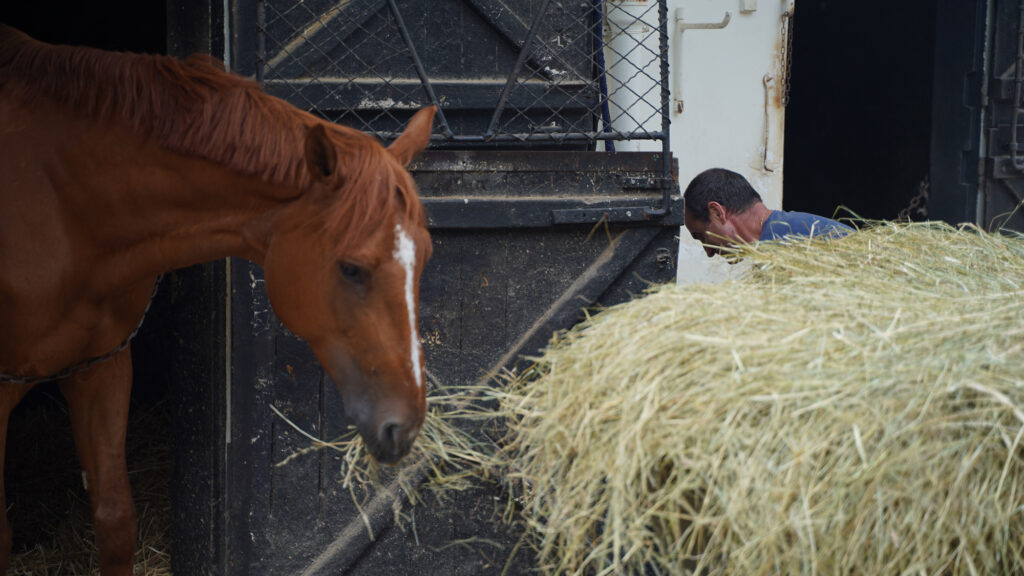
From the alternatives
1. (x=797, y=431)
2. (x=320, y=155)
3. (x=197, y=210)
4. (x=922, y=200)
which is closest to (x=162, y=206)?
(x=197, y=210)

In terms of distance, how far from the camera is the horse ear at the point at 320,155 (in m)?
1.88

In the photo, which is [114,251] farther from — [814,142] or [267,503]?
[814,142]

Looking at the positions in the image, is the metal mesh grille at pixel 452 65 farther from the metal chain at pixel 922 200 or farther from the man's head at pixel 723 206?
the metal chain at pixel 922 200

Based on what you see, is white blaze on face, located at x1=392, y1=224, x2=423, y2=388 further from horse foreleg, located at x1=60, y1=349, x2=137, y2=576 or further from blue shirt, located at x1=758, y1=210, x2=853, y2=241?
blue shirt, located at x1=758, y1=210, x2=853, y2=241

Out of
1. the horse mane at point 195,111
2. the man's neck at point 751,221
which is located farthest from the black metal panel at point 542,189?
the horse mane at point 195,111

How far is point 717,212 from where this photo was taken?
10.6 ft

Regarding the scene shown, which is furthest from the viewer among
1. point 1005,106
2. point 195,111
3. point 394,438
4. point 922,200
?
point 922,200

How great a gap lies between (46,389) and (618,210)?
322 centimetres

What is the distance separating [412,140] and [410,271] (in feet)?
1.51

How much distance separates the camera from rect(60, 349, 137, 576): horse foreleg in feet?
8.16

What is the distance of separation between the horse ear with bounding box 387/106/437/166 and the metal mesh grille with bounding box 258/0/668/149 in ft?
1.25

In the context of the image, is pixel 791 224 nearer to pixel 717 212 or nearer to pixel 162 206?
pixel 717 212

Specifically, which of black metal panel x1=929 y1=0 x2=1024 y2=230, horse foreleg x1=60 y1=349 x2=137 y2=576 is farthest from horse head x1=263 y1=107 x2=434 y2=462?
black metal panel x1=929 y1=0 x2=1024 y2=230

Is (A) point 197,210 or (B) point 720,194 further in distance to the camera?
(B) point 720,194
